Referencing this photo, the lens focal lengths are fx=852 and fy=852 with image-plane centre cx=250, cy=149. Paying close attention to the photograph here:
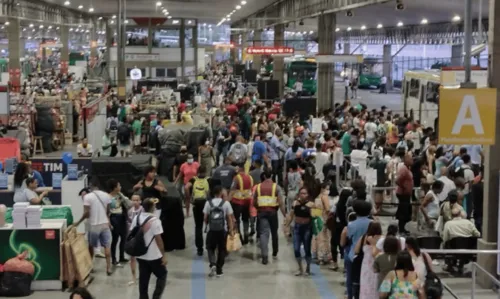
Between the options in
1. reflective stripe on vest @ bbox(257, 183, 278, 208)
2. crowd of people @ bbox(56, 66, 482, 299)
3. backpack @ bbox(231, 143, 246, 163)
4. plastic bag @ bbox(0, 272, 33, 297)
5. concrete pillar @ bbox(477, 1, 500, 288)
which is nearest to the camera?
crowd of people @ bbox(56, 66, 482, 299)

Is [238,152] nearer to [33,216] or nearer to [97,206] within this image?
[97,206]

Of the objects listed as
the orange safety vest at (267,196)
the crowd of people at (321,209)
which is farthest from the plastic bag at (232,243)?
the orange safety vest at (267,196)

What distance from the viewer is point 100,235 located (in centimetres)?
1313

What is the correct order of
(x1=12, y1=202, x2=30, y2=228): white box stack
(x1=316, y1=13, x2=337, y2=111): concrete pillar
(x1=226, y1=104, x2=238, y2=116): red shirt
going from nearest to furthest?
(x1=12, y1=202, x2=30, y2=228): white box stack → (x1=226, y1=104, x2=238, y2=116): red shirt → (x1=316, y1=13, x2=337, y2=111): concrete pillar

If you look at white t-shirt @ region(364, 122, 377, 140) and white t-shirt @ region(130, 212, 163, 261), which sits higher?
white t-shirt @ region(364, 122, 377, 140)

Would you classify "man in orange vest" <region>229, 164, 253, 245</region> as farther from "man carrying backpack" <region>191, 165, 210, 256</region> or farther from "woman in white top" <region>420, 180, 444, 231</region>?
"woman in white top" <region>420, 180, 444, 231</region>

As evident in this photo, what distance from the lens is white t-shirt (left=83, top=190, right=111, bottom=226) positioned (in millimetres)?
12836

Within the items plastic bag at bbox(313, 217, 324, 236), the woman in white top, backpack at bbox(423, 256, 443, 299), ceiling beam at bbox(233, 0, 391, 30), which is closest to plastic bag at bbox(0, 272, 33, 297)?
plastic bag at bbox(313, 217, 324, 236)

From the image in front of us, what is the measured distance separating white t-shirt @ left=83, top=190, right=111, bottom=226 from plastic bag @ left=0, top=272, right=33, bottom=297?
1.33m

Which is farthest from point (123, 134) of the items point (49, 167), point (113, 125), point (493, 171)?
point (493, 171)

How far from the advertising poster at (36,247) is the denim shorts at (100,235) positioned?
72 cm

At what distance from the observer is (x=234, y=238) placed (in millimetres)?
13977

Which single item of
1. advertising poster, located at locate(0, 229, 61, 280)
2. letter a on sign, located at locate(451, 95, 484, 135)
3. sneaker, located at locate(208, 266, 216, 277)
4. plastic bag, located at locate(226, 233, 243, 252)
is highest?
letter a on sign, located at locate(451, 95, 484, 135)

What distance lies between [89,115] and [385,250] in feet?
63.2
